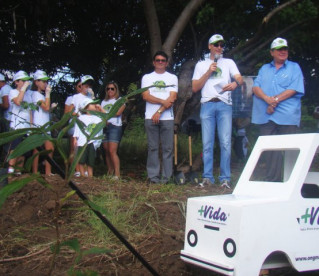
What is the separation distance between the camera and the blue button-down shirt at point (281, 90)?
6688 millimetres

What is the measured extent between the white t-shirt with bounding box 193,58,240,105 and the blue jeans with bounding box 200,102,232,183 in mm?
101

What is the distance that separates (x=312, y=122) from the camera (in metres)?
18.1

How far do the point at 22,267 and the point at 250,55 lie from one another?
688 cm

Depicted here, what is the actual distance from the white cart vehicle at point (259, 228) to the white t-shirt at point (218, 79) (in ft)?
9.97

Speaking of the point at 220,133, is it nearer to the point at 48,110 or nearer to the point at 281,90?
the point at 281,90

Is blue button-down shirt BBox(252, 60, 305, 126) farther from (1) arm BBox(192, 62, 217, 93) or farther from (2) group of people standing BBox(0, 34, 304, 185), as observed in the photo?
(1) arm BBox(192, 62, 217, 93)

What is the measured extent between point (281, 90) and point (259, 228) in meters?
3.76

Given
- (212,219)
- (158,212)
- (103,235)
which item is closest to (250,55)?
(158,212)

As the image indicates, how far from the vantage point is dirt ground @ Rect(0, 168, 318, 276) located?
13.8ft

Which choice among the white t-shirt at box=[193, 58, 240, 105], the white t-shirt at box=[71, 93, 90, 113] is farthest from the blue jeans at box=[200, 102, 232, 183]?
the white t-shirt at box=[71, 93, 90, 113]

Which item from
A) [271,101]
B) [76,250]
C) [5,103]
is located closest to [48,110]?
[5,103]

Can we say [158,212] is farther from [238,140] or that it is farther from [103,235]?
[238,140]

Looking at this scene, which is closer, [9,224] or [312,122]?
[9,224]

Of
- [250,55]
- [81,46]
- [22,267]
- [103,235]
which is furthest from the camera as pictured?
[81,46]
